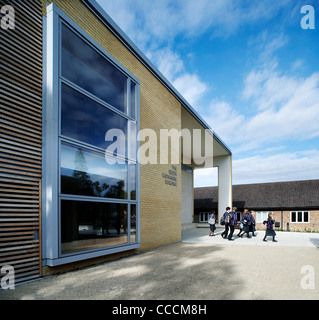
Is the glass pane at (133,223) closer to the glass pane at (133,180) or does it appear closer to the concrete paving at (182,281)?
the glass pane at (133,180)

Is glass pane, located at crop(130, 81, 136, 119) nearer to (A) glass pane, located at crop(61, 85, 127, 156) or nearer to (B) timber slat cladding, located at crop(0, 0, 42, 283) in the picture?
(A) glass pane, located at crop(61, 85, 127, 156)

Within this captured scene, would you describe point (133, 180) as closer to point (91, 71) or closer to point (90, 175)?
point (90, 175)

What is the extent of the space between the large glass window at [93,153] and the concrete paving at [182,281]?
95 cm

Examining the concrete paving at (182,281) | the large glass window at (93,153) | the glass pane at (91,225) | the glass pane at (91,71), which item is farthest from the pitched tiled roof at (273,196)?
the glass pane at (91,71)

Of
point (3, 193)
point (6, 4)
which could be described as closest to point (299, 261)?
point (3, 193)

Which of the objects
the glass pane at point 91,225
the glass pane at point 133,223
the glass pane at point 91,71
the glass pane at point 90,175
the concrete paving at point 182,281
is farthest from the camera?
the glass pane at point 133,223

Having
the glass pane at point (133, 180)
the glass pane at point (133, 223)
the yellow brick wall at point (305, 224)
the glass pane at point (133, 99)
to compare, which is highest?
the glass pane at point (133, 99)

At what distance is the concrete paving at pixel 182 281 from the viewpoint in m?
4.65

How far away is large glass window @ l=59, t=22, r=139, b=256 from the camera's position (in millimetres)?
6363

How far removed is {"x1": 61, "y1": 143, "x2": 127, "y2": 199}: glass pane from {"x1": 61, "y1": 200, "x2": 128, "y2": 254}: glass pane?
0.33 meters

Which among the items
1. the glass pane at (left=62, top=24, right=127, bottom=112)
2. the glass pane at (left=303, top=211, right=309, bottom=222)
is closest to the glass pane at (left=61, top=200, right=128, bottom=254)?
the glass pane at (left=62, top=24, right=127, bottom=112)

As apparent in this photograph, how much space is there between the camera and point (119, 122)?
8.55 meters

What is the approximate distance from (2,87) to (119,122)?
392 cm

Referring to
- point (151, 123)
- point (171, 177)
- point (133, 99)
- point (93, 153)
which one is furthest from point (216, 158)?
point (93, 153)
